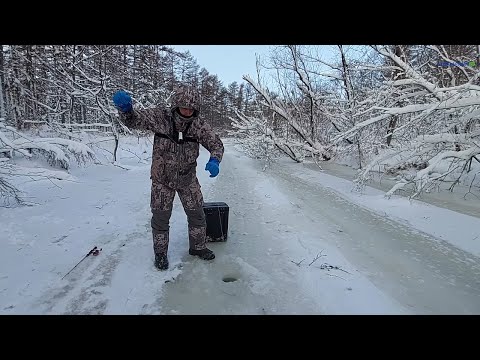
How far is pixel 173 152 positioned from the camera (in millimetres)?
3170

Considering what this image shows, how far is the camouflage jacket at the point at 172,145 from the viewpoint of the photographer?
308 centimetres

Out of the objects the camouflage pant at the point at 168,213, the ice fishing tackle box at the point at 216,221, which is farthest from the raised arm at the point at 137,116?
the ice fishing tackle box at the point at 216,221

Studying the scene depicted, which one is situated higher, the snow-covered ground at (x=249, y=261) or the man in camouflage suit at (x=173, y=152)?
the man in camouflage suit at (x=173, y=152)

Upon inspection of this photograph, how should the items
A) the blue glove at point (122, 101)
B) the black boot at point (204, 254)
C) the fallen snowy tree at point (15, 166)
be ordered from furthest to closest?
the fallen snowy tree at point (15, 166)
the black boot at point (204, 254)
the blue glove at point (122, 101)

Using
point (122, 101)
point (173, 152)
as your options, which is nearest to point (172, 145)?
point (173, 152)

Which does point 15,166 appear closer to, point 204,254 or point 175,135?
point 175,135

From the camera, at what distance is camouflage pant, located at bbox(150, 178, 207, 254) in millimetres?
3207

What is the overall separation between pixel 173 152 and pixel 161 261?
3.70ft

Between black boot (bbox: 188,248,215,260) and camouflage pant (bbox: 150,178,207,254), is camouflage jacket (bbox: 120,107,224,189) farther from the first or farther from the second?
black boot (bbox: 188,248,215,260)

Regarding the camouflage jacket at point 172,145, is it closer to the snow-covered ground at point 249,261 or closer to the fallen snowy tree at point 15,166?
the snow-covered ground at point 249,261

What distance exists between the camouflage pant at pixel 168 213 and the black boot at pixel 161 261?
0.13ft
